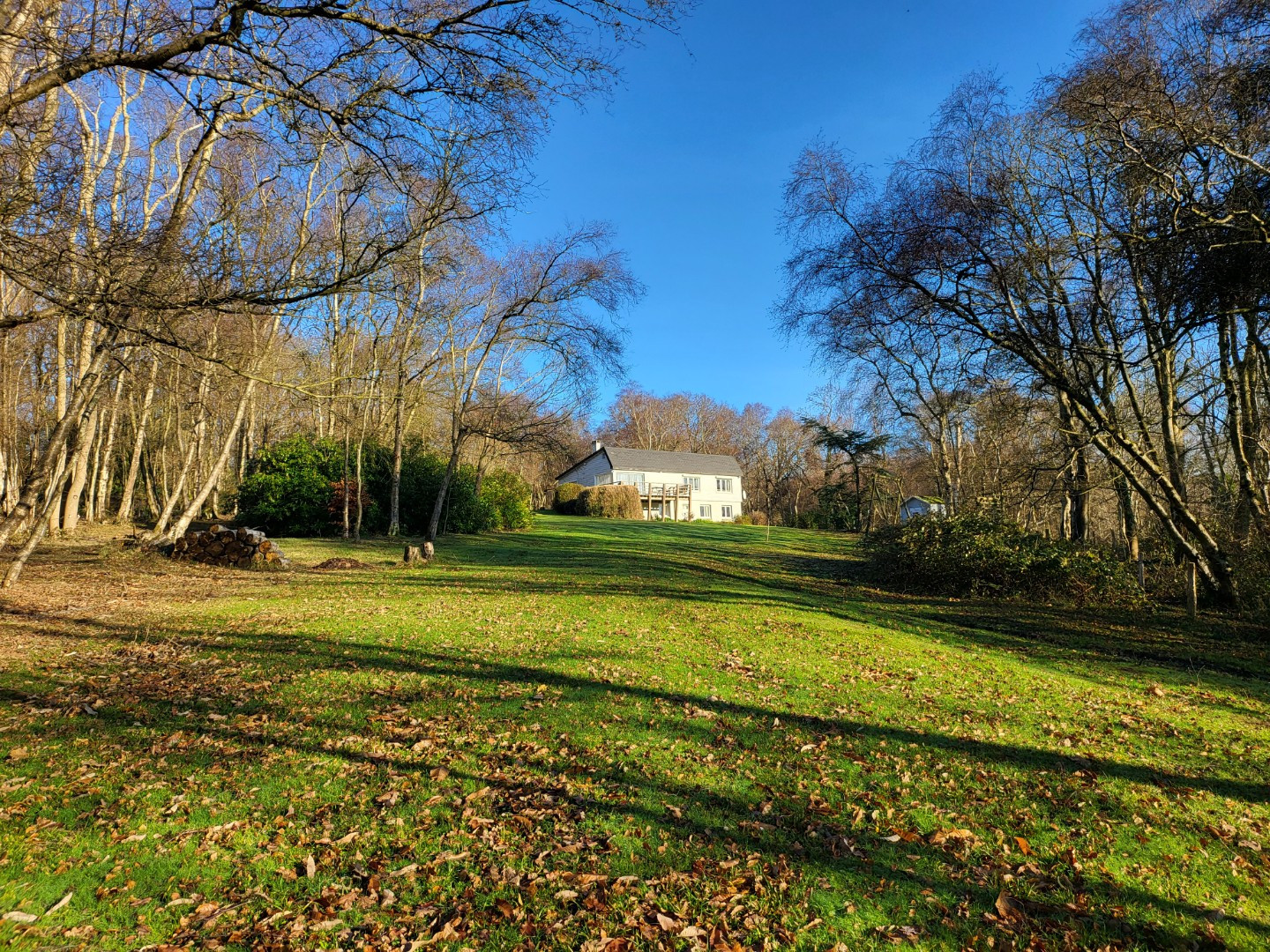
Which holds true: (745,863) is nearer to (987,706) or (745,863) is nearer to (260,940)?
(260,940)

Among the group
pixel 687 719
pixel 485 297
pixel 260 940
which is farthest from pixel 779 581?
pixel 485 297

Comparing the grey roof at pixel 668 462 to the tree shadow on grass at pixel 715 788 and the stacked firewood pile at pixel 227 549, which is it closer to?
the stacked firewood pile at pixel 227 549

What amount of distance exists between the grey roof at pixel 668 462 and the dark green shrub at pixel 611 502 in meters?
11.5

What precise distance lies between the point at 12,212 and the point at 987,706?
960 centimetres

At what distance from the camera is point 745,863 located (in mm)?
3559

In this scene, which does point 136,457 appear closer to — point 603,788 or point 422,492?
point 422,492

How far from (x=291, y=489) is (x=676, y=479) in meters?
36.9

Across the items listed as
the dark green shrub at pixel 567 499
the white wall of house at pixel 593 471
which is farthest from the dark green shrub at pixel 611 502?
the white wall of house at pixel 593 471

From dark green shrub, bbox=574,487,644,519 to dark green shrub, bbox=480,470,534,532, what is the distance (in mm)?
12320

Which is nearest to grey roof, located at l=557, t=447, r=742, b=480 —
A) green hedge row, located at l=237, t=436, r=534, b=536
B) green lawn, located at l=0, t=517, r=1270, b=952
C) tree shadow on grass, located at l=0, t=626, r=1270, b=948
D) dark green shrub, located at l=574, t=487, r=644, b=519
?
dark green shrub, located at l=574, t=487, r=644, b=519

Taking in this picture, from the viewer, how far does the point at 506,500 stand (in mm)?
27922

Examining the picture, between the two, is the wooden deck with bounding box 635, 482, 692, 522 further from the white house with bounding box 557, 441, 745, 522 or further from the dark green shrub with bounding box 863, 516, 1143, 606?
the dark green shrub with bounding box 863, 516, 1143, 606

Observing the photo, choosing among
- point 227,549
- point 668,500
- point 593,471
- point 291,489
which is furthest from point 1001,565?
point 593,471

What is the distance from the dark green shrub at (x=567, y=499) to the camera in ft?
144
